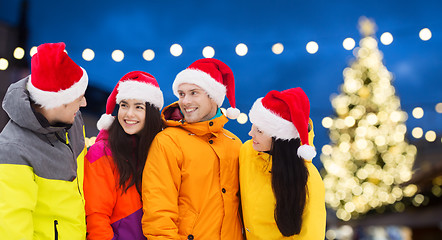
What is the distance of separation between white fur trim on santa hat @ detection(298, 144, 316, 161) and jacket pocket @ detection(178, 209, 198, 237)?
2.29ft

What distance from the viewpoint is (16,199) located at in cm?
176

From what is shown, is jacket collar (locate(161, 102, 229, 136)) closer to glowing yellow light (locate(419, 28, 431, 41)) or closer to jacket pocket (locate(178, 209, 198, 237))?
jacket pocket (locate(178, 209, 198, 237))

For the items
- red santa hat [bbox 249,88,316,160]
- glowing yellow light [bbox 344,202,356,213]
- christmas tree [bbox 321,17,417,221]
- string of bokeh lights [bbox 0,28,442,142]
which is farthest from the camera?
glowing yellow light [bbox 344,202,356,213]

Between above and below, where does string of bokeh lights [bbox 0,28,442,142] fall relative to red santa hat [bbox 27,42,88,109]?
above

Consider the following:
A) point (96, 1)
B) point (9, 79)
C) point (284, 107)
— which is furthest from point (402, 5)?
point (284, 107)

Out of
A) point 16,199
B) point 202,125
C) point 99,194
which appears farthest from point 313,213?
point 16,199

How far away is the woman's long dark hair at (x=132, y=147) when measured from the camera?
2402mm

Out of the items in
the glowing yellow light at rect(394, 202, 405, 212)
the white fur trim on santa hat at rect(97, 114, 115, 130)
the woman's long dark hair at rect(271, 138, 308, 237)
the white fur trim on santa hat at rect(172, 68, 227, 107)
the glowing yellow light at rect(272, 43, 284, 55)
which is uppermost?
the glowing yellow light at rect(272, 43, 284, 55)

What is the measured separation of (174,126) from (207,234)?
705mm

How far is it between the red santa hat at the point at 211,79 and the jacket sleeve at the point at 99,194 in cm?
73

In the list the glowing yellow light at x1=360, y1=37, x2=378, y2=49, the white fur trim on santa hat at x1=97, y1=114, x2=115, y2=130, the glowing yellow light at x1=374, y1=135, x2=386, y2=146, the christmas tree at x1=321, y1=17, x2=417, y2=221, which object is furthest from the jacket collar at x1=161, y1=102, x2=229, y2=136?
the glowing yellow light at x1=360, y1=37, x2=378, y2=49

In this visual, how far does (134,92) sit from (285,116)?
958mm

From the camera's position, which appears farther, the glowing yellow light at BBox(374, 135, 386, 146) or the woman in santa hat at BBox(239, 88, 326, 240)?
the glowing yellow light at BBox(374, 135, 386, 146)

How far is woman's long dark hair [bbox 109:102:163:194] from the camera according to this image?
240cm
